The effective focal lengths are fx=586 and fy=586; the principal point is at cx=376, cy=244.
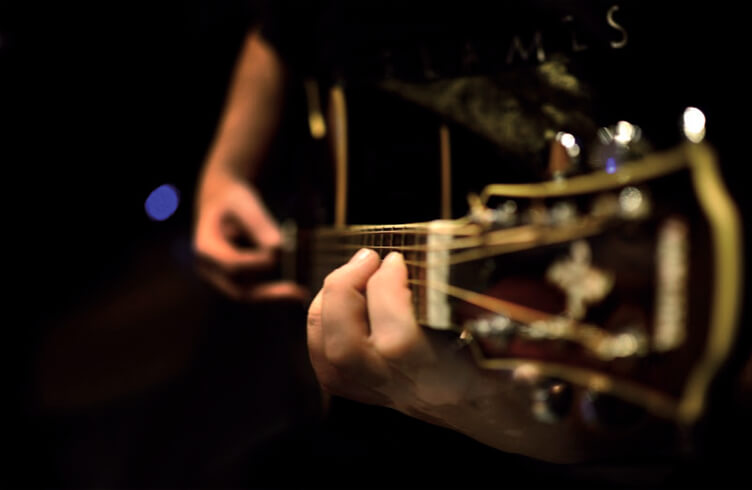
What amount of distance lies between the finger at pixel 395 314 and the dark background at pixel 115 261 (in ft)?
1.72

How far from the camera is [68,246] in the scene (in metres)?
1.00

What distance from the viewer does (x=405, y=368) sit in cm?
33

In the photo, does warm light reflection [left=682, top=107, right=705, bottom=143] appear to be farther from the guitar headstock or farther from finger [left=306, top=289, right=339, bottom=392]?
finger [left=306, top=289, right=339, bottom=392]

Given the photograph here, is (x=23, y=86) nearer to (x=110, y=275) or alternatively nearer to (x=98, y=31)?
(x=98, y=31)

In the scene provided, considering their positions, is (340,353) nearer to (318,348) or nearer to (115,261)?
(318,348)

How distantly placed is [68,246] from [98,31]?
0.36 m

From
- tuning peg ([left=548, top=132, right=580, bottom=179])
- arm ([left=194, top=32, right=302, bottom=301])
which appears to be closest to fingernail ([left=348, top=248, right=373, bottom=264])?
tuning peg ([left=548, top=132, right=580, bottom=179])

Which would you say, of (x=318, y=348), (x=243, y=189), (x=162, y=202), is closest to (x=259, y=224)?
(x=243, y=189)

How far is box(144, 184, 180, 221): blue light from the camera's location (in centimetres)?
99

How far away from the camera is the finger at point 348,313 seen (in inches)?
13.4

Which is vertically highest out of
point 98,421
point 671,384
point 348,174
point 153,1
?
point 153,1

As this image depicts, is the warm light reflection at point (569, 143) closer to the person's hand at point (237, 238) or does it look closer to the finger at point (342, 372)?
the finger at point (342, 372)

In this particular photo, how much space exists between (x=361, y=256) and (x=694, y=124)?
0.19 m

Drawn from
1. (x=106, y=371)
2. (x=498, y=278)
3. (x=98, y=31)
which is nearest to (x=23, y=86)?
(x=98, y=31)
